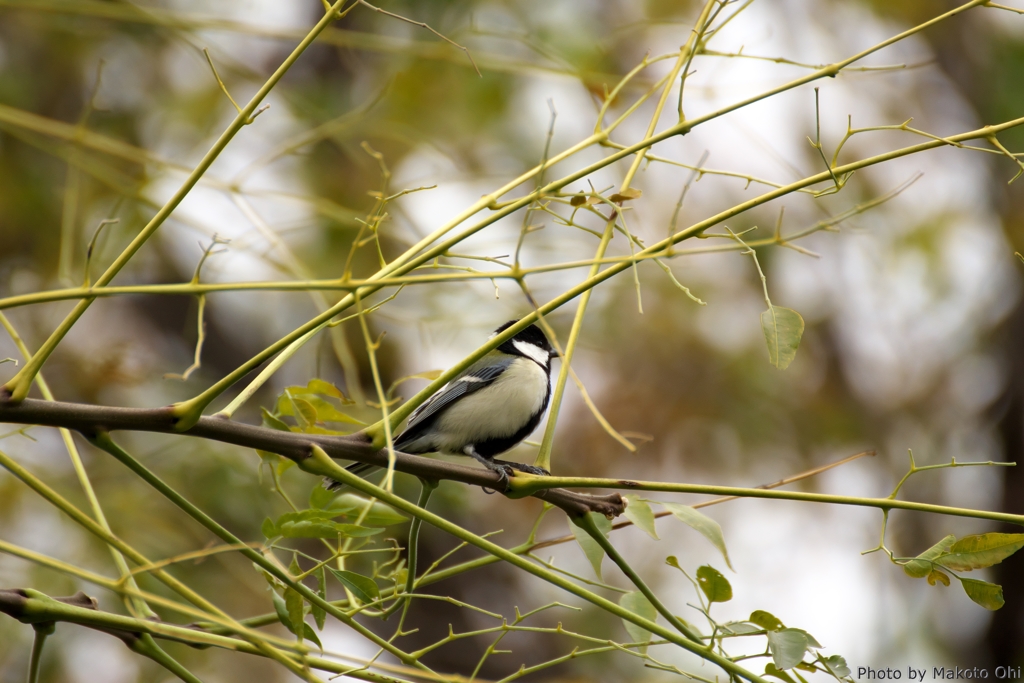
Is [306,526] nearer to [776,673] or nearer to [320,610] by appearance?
[320,610]

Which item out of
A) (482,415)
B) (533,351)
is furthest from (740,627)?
(533,351)

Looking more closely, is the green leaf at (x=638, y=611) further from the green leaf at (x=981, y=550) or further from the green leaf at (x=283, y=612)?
the green leaf at (x=283, y=612)

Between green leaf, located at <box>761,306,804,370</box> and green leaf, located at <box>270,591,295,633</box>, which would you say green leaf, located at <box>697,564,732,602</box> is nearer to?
green leaf, located at <box>761,306,804,370</box>

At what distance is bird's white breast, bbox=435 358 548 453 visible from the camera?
11.2ft

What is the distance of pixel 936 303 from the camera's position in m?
6.34

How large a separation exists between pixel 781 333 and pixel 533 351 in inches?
101

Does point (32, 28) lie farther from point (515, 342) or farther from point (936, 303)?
point (936, 303)

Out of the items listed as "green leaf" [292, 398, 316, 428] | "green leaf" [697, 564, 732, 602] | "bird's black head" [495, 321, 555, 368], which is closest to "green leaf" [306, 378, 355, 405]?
"green leaf" [292, 398, 316, 428]

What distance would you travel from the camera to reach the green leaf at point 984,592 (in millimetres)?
1442

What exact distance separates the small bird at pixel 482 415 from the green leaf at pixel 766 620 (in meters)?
1.80

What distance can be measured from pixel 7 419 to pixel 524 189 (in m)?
4.53

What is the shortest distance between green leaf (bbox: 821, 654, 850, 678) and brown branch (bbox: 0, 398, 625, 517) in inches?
18.0

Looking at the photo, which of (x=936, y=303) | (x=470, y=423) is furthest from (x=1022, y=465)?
(x=470, y=423)

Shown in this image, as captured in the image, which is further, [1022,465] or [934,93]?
[934,93]
